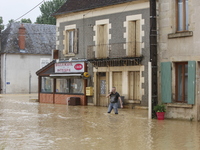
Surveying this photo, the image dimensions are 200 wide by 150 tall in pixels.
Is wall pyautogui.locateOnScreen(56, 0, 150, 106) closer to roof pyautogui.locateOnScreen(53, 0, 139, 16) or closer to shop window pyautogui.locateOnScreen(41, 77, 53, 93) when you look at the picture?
roof pyautogui.locateOnScreen(53, 0, 139, 16)

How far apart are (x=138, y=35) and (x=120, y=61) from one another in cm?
192

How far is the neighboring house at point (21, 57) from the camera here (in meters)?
A: 45.3

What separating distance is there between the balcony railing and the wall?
→ 398mm

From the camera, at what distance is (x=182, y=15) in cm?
1895

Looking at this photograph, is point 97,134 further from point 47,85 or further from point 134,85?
point 47,85

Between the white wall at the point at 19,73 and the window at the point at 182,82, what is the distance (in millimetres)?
29570

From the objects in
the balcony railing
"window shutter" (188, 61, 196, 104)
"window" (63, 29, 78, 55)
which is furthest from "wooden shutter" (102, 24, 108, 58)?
"window shutter" (188, 61, 196, 104)

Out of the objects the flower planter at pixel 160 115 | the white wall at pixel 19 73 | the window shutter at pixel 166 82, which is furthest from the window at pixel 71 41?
the white wall at pixel 19 73

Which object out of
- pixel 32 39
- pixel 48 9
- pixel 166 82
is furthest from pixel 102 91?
pixel 48 9

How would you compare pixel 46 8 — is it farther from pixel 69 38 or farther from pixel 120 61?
pixel 120 61

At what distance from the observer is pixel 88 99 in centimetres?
2739

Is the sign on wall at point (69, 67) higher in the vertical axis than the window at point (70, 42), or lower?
lower

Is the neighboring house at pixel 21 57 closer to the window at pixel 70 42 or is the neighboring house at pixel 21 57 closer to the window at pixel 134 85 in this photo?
the window at pixel 70 42

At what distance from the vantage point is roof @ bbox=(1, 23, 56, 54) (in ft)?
150
